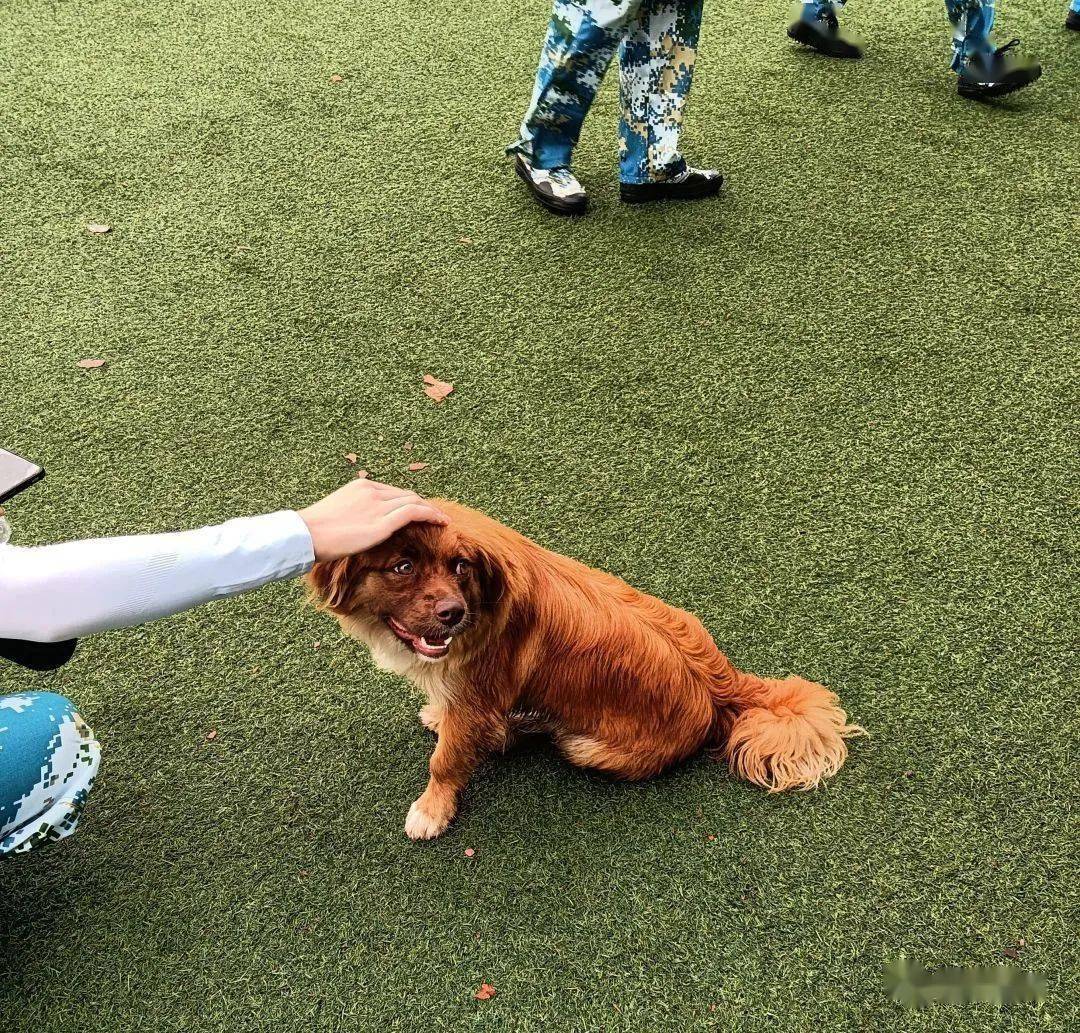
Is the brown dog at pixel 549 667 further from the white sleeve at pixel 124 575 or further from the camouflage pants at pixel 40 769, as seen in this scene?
the camouflage pants at pixel 40 769

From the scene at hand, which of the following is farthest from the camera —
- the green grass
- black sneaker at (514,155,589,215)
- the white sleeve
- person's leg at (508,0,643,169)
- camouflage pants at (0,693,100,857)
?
black sneaker at (514,155,589,215)

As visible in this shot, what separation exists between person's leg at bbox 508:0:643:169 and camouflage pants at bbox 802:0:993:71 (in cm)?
175

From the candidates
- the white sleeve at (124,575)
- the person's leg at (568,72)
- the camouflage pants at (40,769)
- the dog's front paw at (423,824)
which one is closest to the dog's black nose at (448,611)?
the white sleeve at (124,575)

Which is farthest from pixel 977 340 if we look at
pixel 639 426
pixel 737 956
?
pixel 737 956

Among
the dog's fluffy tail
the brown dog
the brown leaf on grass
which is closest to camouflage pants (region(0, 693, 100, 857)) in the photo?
the brown dog

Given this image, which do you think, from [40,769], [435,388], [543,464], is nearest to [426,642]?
[40,769]

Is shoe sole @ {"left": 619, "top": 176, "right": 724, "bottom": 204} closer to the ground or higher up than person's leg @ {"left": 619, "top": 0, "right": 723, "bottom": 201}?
closer to the ground

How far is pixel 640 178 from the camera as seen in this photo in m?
3.62

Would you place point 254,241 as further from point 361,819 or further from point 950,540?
point 950,540

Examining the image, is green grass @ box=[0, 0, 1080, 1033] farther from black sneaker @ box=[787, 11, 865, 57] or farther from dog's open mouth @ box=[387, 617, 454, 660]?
dog's open mouth @ box=[387, 617, 454, 660]

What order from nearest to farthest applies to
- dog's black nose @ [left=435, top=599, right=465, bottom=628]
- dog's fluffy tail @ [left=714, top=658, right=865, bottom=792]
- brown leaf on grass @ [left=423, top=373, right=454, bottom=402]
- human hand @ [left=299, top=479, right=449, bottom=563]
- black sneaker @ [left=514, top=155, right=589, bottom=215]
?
human hand @ [left=299, top=479, right=449, bottom=563]
dog's black nose @ [left=435, top=599, right=465, bottom=628]
dog's fluffy tail @ [left=714, top=658, right=865, bottom=792]
brown leaf on grass @ [left=423, top=373, right=454, bottom=402]
black sneaker @ [left=514, top=155, right=589, bottom=215]

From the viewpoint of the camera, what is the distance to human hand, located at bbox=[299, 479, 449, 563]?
4.79 feet

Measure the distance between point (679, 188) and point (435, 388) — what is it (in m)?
A: 1.38

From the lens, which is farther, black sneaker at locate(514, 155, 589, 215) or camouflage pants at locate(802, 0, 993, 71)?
camouflage pants at locate(802, 0, 993, 71)
